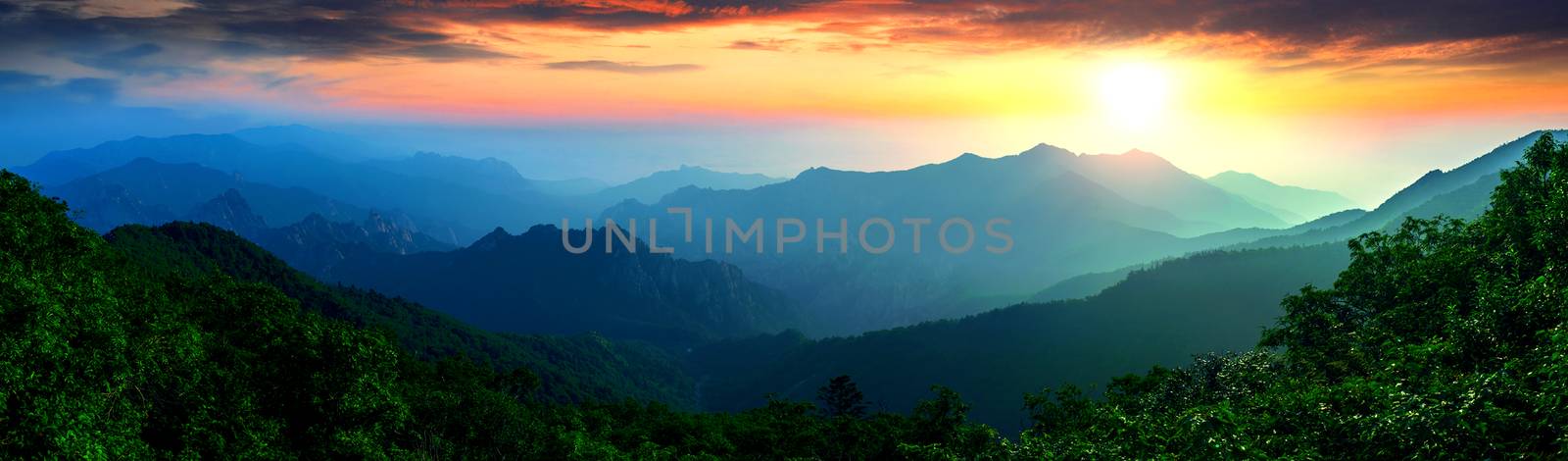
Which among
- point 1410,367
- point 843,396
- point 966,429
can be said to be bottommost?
point 843,396

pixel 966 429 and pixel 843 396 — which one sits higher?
pixel 966 429

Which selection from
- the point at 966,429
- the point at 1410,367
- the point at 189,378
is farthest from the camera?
the point at 966,429

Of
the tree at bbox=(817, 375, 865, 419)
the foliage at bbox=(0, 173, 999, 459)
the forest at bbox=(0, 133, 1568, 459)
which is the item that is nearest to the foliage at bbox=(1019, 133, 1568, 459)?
the forest at bbox=(0, 133, 1568, 459)

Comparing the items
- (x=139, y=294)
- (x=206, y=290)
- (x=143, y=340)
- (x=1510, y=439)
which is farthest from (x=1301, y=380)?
(x=206, y=290)

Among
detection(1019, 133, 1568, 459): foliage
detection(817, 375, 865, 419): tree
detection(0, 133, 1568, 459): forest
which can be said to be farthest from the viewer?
detection(817, 375, 865, 419): tree

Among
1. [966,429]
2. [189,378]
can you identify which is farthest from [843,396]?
[189,378]

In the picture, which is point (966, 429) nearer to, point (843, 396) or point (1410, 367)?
point (1410, 367)

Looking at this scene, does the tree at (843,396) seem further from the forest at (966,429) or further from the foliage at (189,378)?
the foliage at (189,378)

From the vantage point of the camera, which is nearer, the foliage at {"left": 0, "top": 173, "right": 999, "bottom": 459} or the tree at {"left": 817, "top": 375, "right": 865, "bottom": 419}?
the foliage at {"left": 0, "top": 173, "right": 999, "bottom": 459}

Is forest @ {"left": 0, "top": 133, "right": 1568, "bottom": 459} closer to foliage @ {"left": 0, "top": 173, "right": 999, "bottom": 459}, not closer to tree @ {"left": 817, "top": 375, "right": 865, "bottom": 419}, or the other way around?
foliage @ {"left": 0, "top": 173, "right": 999, "bottom": 459}

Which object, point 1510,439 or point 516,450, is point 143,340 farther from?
point 1510,439

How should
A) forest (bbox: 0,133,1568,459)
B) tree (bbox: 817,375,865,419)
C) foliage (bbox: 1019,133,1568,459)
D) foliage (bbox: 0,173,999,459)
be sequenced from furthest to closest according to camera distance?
tree (bbox: 817,375,865,419), foliage (bbox: 1019,133,1568,459), forest (bbox: 0,133,1568,459), foliage (bbox: 0,173,999,459)

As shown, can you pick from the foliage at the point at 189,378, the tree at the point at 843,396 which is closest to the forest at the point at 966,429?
the foliage at the point at 189,378

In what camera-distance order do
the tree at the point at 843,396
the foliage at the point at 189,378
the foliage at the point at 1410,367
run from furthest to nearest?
the tree at the point at 843,396 < the foliage at the point at 1410,367 < the foliage at the point at 189,378
